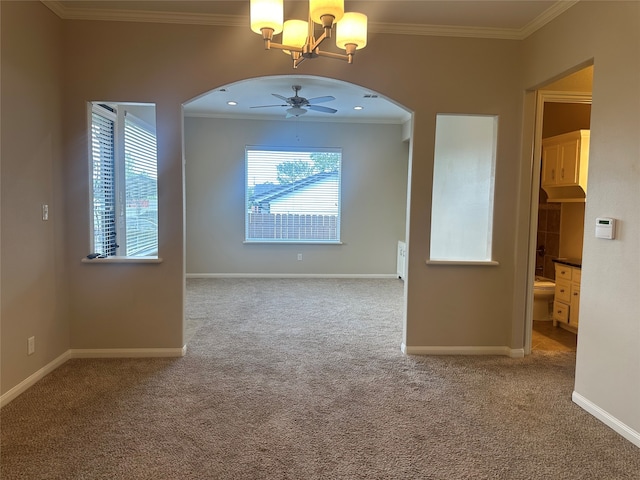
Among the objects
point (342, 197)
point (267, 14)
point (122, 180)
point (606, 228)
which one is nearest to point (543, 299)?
point (606, 228)

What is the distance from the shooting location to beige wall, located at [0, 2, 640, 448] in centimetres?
251

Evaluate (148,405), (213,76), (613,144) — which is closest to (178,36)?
(213,76)

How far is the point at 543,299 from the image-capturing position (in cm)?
460

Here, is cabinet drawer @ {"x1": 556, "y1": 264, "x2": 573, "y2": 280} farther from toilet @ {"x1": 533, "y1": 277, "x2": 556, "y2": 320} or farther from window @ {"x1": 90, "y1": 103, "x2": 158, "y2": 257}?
window @ {"x1": 90, "y1": 103, "x2": 158, "y2": 257}

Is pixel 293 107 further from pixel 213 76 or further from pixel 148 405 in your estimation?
pixel 148 405

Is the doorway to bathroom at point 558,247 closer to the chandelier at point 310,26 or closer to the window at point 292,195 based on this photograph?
the chandelier at point 310,26

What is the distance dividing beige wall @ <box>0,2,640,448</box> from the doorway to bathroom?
1.95 feet

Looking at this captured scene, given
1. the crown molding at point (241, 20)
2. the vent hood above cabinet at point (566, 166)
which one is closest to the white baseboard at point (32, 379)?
the crown molding at point (241, 20)

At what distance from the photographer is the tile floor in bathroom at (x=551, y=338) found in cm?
376

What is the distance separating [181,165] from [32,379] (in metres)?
1.92

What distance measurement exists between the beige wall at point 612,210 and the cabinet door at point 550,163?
6.41 feet

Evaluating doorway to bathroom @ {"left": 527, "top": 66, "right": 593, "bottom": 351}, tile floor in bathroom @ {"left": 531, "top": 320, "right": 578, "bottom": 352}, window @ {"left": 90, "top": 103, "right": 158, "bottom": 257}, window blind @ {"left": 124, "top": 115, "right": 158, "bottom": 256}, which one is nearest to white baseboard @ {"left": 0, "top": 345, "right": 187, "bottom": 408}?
window @ {"left": 90, "top": 103, "right": 158, "bottom": 257}

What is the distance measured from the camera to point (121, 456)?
2.06 m

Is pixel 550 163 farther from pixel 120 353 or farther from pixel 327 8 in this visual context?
pixel 120 353
